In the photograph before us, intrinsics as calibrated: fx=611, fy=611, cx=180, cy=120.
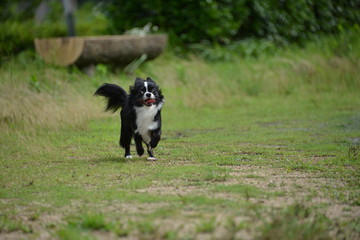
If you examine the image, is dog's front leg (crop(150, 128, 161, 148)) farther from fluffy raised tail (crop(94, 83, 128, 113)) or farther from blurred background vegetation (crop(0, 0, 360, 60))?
blurred background vegetation (crop(0, 0, 360, 60))

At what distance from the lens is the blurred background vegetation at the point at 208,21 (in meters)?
18.2

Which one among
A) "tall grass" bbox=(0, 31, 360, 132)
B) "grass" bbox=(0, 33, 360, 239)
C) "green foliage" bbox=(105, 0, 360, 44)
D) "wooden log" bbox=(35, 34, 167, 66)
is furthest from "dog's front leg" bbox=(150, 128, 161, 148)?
"green foliage" bbox=(105, 0, 360, 44)

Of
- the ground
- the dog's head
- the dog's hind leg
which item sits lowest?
the ground

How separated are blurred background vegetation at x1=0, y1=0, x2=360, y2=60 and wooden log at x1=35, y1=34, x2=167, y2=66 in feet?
6.85

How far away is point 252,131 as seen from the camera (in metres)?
10.0

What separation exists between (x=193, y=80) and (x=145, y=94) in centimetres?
728

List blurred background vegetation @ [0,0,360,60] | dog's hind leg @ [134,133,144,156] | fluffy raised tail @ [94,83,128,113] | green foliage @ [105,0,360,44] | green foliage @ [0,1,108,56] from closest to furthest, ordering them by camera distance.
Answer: dog's hind leg @ [134,133,144,156]
fluffy raised tail @ [94,83,128,113]
green foliage @ [0,1,108,56]
blurred background vegetation @ [0,0,360,60]
green foliage @ [105,0,360,44]

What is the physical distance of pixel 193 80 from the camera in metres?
14.5

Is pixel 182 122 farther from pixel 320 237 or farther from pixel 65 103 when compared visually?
pixel 320 237

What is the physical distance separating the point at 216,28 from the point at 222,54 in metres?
1.29

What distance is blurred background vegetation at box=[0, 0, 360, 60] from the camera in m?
18.2

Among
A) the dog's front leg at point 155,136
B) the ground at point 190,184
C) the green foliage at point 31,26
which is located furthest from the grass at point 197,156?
the green foliage at point 31,26

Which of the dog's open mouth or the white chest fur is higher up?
the dog's open mouth

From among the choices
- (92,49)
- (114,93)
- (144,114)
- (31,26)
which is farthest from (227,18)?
(144,114)
